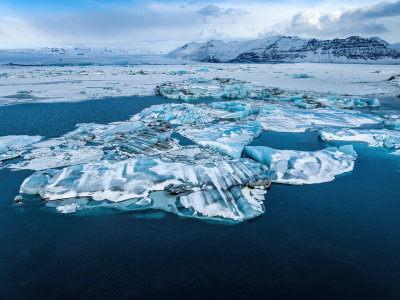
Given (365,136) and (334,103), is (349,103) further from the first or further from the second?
(365,136)

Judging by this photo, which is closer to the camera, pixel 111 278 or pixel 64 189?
pixel 111 278

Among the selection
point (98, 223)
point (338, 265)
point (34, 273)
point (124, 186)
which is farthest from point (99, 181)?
point (338, 265)

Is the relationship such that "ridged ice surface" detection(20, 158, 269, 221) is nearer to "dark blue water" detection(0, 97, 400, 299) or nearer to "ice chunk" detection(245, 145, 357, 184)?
"dark blue water" detection(0, 97, 400, 299)

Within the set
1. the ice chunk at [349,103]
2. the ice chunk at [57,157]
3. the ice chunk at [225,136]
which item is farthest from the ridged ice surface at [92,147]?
the ice chunk at [349,103]

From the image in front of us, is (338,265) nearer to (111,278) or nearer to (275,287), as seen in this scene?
(275,287)

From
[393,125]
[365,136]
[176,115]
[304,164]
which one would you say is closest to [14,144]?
[176,115]

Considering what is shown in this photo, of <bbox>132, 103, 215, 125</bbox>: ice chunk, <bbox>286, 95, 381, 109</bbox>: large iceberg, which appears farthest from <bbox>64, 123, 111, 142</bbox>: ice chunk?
<bbox>286, 95, 381, 109</bbox>: large iceberg
